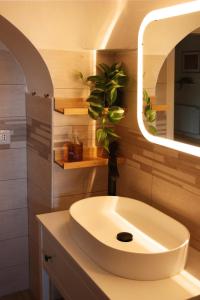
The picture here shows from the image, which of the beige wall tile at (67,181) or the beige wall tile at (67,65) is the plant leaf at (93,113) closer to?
the beige wall tile at (67,65)

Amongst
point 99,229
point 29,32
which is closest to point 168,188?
point 99,229

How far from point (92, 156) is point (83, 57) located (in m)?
0.56

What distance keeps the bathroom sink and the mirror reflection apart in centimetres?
40

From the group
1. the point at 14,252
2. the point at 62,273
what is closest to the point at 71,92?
the point at 62,273

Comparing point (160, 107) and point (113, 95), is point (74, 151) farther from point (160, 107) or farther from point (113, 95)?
point (160, 107)

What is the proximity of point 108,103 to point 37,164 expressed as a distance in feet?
2.11

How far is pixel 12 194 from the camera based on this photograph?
266cm

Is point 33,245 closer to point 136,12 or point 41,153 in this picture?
point 41,153

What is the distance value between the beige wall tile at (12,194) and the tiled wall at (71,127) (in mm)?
496

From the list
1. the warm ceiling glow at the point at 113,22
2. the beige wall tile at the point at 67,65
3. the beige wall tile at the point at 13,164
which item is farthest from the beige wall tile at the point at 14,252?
the warm ceiling glow at the point at 113,22

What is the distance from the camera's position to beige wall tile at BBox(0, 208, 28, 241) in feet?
8.75

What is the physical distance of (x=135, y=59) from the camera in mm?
2057

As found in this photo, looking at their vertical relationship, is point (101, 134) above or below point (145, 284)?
above

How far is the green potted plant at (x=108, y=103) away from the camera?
2.09m
